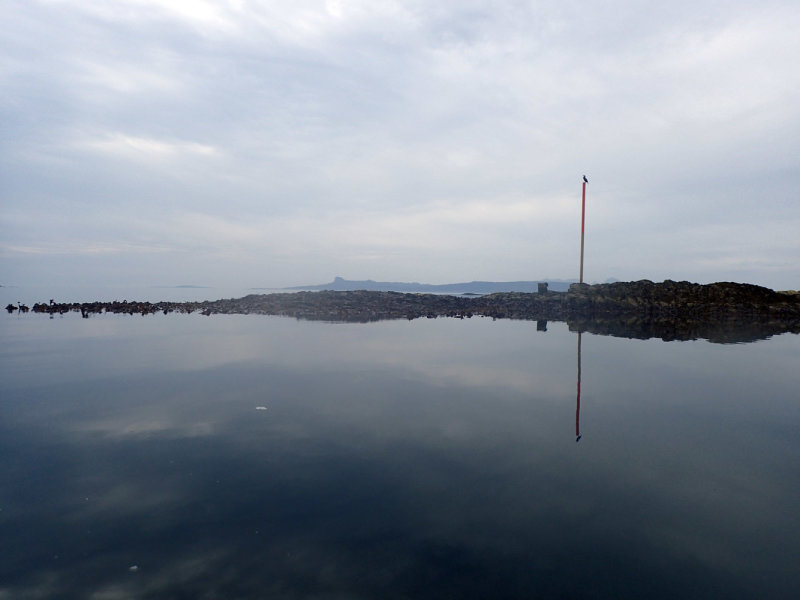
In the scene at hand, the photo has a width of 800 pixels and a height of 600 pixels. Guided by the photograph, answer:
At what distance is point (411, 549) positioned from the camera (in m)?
4.51

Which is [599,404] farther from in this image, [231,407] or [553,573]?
[231,407]

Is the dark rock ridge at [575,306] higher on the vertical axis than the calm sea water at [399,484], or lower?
higher

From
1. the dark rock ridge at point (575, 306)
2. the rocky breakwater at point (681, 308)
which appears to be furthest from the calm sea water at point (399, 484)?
the dark rock ridge at point (575, 306)

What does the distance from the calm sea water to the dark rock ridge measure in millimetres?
18747

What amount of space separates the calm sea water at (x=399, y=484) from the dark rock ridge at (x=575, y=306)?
18747 mm

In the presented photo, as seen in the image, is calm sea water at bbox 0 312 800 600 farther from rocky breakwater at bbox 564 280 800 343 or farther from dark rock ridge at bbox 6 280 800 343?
dark rock ridge at bbox 6 280 800 343

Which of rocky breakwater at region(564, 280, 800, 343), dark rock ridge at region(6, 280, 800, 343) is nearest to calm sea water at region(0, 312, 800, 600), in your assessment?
rocky breakwater at region(564, 280, 800, 343)

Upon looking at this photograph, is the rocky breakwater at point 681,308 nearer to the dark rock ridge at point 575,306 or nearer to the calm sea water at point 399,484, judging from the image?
the dark rock ridge at point 575,306

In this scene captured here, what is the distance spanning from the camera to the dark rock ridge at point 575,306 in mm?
31203

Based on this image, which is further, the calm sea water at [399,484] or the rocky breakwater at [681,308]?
the rocky breakwater at [681,308]

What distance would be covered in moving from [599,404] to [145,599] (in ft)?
29.4

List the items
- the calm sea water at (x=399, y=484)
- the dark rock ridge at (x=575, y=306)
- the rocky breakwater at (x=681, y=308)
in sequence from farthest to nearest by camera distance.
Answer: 1. the dark rock ridge at (x=575, y=306)
2. the rocky breakwater at (x=681, y=308)
3. the calm sea water at (x=399, y=484)

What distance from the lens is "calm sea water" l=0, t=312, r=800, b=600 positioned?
4.16m

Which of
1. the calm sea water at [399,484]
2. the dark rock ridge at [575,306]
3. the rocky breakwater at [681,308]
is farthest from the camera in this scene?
the dark rock ridge at [575,306]
